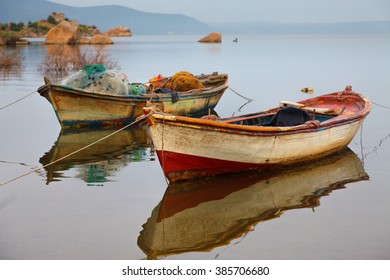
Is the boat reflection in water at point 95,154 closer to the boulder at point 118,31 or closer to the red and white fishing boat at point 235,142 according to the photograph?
the red and white fishing boat at point 235,142

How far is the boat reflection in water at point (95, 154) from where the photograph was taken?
10.9 metres

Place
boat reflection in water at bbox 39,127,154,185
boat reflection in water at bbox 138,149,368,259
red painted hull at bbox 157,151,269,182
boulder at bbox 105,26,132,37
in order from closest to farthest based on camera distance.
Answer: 1. boat reflection in water at bbox 138,149,368,259
2. red painted hull at bbox 157,151,269,182
3. boat reflection in water at bbox 39,127,154,185
4. boulder at bbox 105,26,132,37

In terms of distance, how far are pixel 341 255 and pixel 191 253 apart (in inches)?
74.9

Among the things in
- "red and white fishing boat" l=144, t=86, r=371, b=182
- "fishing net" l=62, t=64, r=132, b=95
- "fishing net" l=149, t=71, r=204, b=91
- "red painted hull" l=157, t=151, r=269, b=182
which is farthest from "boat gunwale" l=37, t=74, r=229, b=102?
"red painted hull" l=157, t=151, r=269, b=182

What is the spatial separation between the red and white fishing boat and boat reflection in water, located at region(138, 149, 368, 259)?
258mm

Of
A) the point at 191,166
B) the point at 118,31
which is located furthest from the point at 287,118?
the point at 118,31

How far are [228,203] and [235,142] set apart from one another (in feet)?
3.69

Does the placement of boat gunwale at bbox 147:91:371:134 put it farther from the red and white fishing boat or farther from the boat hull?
the boat hull

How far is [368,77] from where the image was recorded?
31094 mm

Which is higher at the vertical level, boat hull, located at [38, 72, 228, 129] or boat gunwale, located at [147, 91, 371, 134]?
boat gunwale, located at [147, 91, 371, 134]

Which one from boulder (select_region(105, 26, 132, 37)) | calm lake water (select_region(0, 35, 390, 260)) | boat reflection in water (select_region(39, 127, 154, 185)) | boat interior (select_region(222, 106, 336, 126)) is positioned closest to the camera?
calm lake water (select_region(0, 35, 390, 260))

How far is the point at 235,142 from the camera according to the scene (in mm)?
9648

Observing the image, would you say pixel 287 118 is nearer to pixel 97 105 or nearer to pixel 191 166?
pixel 191 166

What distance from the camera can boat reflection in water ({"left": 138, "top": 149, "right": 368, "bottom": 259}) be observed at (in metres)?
7.68
